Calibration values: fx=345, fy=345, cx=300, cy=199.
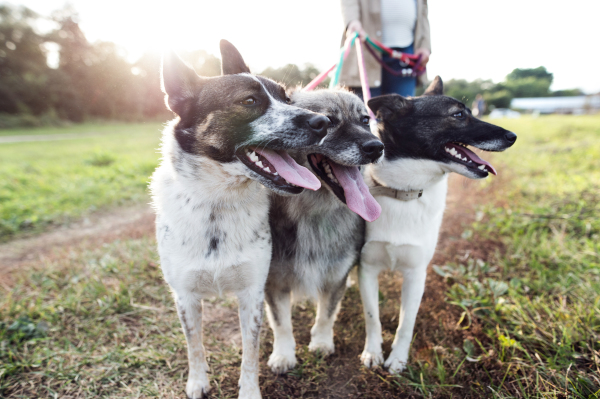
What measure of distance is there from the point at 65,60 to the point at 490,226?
1638 inches

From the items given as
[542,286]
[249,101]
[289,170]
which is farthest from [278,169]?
[542,286]

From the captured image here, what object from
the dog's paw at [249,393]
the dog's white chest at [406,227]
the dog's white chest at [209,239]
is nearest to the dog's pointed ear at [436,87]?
the dog's white chest at [406,227]

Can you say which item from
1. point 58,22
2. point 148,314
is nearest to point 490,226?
point 148,314

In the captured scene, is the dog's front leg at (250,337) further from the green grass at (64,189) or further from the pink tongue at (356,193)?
the green grass at (64,189)

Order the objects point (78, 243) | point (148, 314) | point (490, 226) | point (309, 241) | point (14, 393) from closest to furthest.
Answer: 1. point (14, 393)
2. point (309, 241)
3. point (148, 314)
4. point (490, 226)
5. point (78, 243)

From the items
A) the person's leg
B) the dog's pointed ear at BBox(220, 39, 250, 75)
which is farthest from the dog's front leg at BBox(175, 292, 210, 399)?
the person's leg

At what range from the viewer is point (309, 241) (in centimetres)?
229

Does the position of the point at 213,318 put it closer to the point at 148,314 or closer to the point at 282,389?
the point at 148,314

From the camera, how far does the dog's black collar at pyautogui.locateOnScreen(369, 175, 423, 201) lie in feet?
7.48

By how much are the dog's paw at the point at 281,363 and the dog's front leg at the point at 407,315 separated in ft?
2.10

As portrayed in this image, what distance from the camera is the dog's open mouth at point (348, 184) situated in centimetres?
202

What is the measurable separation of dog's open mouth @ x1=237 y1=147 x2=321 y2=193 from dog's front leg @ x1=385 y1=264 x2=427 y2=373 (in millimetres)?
998

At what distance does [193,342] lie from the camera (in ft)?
6.99

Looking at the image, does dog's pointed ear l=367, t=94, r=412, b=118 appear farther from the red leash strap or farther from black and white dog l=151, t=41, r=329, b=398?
the red leash strap
